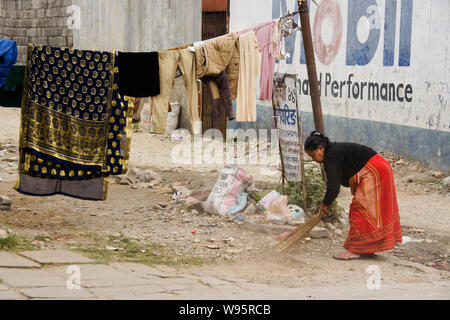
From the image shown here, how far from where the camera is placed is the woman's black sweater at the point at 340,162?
5867mm

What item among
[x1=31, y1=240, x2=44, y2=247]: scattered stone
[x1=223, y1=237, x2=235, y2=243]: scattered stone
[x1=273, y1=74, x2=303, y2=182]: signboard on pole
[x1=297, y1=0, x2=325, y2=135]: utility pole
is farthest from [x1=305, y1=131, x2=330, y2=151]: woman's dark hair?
[x1=31, y1=240, x2=44, y2=247]: scattered stone

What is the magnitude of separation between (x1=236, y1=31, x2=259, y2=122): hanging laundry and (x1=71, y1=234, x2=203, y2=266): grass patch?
184 centimetres

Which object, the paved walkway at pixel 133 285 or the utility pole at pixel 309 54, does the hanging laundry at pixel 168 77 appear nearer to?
the utility pole at pixel 309 54

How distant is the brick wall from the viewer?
15.1 meters

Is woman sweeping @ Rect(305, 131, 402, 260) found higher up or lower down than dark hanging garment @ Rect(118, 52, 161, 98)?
lower down

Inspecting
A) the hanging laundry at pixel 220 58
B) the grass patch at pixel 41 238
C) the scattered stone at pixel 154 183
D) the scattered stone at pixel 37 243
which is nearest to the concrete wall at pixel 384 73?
the scattered stone at pixel 154 183

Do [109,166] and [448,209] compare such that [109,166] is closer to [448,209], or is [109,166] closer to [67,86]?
[67,86]

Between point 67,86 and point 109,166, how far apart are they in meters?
0.88

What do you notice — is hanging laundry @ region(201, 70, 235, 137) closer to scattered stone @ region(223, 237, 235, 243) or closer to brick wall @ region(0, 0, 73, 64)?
scattered stone @ region(223, 237, 235, 243)

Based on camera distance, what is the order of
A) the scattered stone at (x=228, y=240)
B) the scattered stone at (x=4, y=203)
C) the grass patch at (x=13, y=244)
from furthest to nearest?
the scattered stone at (x=4, y=203)
the scattered stone at (x=228, y=240)
the grass patch at (x=13, y=244)

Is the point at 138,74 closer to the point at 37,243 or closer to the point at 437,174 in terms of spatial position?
the point at 37,243

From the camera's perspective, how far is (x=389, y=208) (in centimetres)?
590

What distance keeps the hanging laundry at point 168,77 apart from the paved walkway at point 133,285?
1.65m

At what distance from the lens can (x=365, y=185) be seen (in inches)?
232
